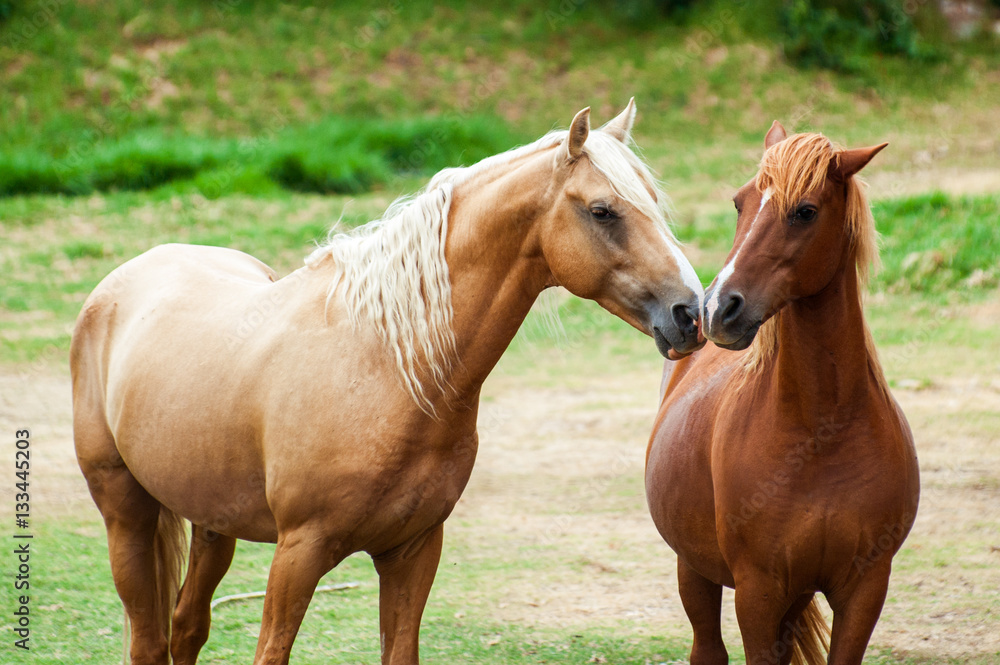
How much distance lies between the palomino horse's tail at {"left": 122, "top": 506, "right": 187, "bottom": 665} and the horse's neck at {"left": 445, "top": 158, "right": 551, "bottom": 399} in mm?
1466

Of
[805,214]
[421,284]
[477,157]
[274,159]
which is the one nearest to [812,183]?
[805,214]

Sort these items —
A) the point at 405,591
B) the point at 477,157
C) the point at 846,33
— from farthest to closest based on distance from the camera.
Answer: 1. the point at 846,33
2. the point at 477,157
3. the point at 405,591

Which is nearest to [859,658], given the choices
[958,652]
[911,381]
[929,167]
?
[958,652]

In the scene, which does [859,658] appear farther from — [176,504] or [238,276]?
[238,276]

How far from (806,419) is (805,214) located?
0.60 metres

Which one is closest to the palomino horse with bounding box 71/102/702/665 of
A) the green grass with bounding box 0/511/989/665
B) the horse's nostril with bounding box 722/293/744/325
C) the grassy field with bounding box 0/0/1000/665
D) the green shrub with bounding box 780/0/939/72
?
the horse's nostril with bounding box 722/293/744/325

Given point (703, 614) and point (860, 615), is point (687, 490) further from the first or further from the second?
point (860, 615)

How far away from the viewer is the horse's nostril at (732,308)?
259 centimetres

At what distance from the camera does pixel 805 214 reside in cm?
267

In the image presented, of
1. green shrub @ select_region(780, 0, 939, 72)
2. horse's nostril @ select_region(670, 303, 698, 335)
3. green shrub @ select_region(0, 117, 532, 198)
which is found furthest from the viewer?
green shrub @ select_region(780, 0, 939, 72)

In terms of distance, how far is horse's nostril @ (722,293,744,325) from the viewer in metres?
2.59

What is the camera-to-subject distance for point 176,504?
312 cm

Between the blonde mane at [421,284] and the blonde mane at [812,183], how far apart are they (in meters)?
0.31

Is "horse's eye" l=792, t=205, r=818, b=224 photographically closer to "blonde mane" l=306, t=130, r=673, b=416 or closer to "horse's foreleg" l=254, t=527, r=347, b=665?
"blonde mane" l=306, t=130, r=673, b=416
